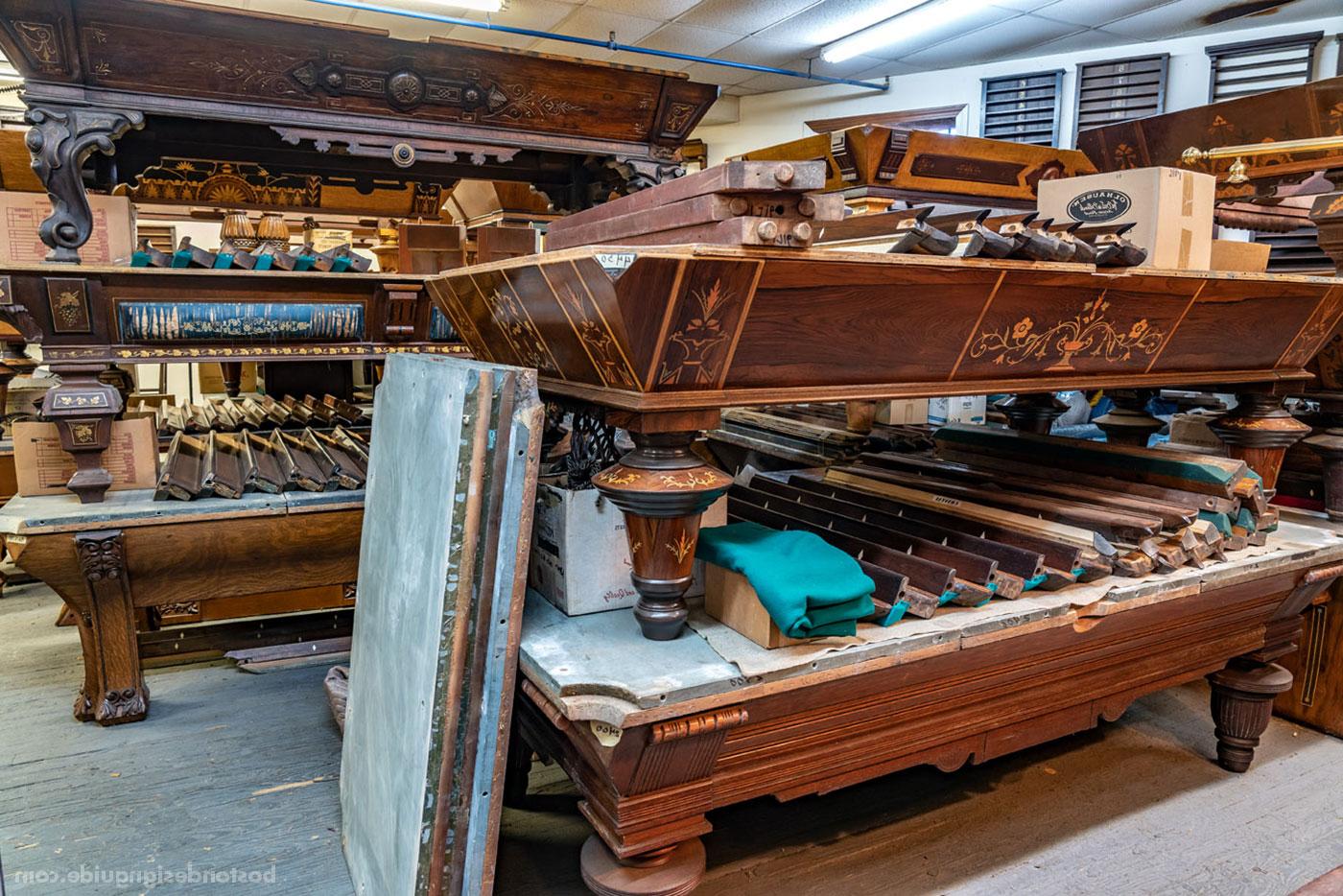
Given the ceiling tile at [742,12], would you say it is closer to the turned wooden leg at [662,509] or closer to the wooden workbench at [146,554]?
the wooden workbench at [146,554]

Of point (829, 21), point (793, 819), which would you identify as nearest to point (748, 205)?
point (793, 819)

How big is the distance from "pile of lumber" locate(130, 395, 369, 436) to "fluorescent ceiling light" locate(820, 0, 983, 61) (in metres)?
4.58

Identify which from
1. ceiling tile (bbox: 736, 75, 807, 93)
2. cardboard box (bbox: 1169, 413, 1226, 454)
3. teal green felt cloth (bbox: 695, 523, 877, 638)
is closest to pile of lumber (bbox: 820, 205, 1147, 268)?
teal green felt cloth (bbox: 695, 523, 877, 638)

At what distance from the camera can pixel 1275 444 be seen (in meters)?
2.73

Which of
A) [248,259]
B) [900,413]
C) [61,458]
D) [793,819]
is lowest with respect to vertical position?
[793,819]

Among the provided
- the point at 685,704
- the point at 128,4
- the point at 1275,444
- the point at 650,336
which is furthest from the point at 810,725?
the point at 128,4

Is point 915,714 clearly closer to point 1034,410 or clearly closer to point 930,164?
point 1034,410

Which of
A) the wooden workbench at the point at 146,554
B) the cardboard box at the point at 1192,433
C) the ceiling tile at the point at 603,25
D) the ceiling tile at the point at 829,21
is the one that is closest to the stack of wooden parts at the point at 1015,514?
the cardboard box at the point at 1192,433

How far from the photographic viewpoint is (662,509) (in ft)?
5.26

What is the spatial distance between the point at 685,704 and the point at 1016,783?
5.07ft

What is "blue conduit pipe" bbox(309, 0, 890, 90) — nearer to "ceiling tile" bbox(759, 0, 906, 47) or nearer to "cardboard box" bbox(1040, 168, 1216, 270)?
"ceiling tile" bbox(759, 0, 906, 47)

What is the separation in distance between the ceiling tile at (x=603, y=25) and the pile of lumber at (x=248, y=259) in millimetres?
3402

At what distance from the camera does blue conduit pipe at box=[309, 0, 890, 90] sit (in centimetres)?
570

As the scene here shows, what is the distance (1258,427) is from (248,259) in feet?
11.5
